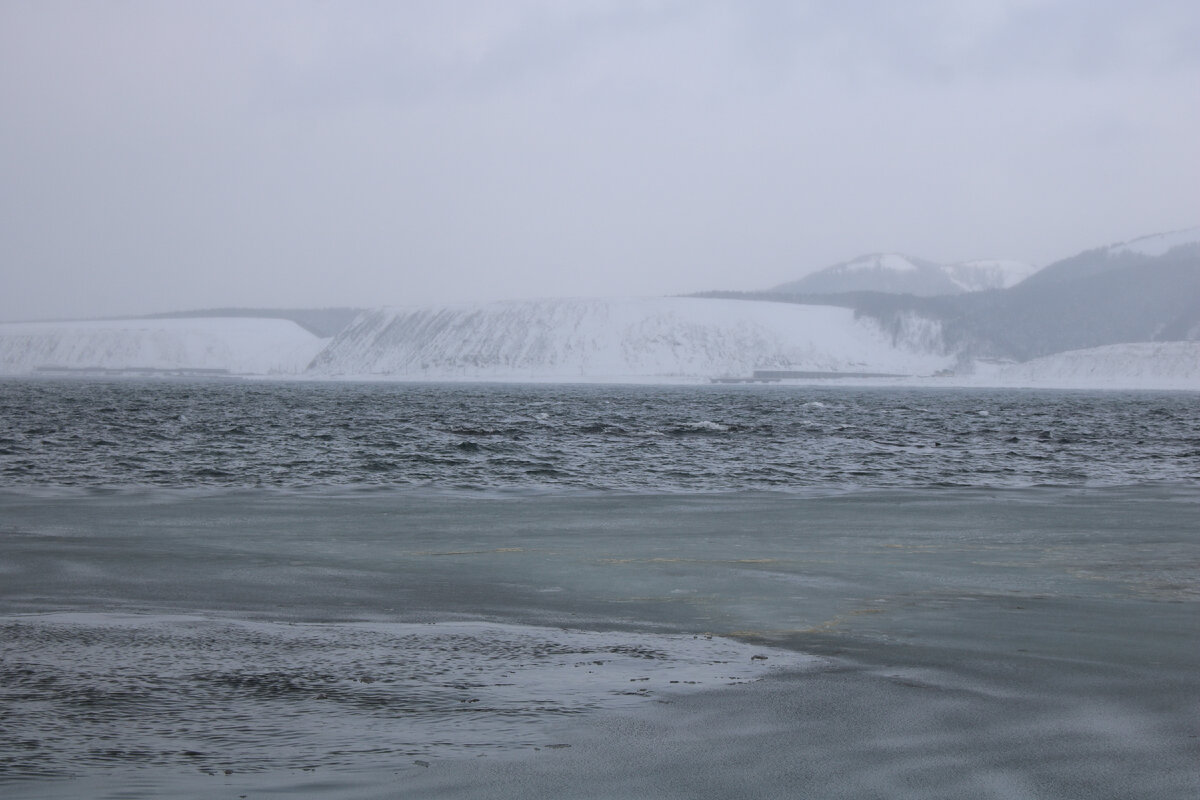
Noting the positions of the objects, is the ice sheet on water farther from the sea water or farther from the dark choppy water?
the dark choppy water

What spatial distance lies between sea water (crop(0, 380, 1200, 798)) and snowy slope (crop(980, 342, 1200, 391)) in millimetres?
164345

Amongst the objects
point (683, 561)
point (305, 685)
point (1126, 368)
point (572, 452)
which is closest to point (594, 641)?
point (305, 685)

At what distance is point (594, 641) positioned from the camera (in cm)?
892

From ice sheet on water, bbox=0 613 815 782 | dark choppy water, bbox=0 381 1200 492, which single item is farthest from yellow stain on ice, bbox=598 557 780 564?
dark choppy water, bbox=0 381 1200 492

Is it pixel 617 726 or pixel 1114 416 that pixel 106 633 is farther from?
pixel 1114 416

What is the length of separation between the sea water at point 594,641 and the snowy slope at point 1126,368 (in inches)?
6470

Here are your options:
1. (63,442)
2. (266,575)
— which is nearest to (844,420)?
(63,442)

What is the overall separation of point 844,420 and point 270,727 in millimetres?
53814

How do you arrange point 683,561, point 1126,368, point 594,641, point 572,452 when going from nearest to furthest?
point 594,641 → point 683,561 → point 572,452 → point 1126,368

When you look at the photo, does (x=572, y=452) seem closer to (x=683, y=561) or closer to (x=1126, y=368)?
(x=683, y=561)

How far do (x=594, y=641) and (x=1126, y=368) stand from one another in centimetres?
18703

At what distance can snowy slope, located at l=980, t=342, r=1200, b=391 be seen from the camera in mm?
173875

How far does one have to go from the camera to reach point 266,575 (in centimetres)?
1229

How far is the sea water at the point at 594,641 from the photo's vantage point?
5777 millimetres
